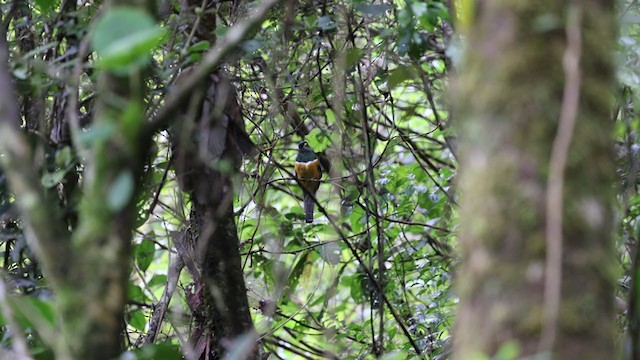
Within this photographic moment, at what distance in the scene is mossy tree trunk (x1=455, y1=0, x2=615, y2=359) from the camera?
0.95m

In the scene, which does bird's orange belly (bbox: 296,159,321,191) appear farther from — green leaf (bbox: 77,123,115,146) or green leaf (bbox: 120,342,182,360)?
green leaf (bbox: 77,123,115,146)

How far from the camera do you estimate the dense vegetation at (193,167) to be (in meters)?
1.11

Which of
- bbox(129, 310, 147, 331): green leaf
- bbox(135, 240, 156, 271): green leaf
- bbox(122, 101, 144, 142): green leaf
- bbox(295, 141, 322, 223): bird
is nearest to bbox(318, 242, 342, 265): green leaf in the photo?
bbox(295, 141, 322, 223): bird

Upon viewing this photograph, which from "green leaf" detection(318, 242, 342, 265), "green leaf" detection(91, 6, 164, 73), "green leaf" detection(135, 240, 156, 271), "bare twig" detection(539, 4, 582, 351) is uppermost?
"green leaf" detection(135, 240, 156, 271)

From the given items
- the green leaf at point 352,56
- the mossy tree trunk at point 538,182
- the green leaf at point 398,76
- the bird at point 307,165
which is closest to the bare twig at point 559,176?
the mossy tree trunk at point 538,182

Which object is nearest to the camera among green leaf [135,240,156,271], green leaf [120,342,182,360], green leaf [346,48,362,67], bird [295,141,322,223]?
green leaf [120,342,182,360]

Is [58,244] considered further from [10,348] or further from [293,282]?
[293,282]

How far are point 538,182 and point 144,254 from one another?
8.37ft

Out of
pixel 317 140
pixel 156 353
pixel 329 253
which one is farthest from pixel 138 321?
pixel 156 353

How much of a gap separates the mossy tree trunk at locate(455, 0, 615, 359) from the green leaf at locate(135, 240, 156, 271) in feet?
7.83

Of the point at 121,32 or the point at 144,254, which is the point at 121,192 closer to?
the point at 121,32

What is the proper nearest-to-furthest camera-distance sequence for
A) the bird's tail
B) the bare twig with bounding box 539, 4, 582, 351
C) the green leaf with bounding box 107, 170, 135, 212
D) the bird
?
the bare twig with bounding box 539, 4, 582, 351 < the green leaf with bounding box 107, 170, 135, 212 < the bird's tail < the bird

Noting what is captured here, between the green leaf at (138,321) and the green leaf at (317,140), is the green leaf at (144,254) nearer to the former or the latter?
the green leaf at (138,321)

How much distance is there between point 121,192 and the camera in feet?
3.40
